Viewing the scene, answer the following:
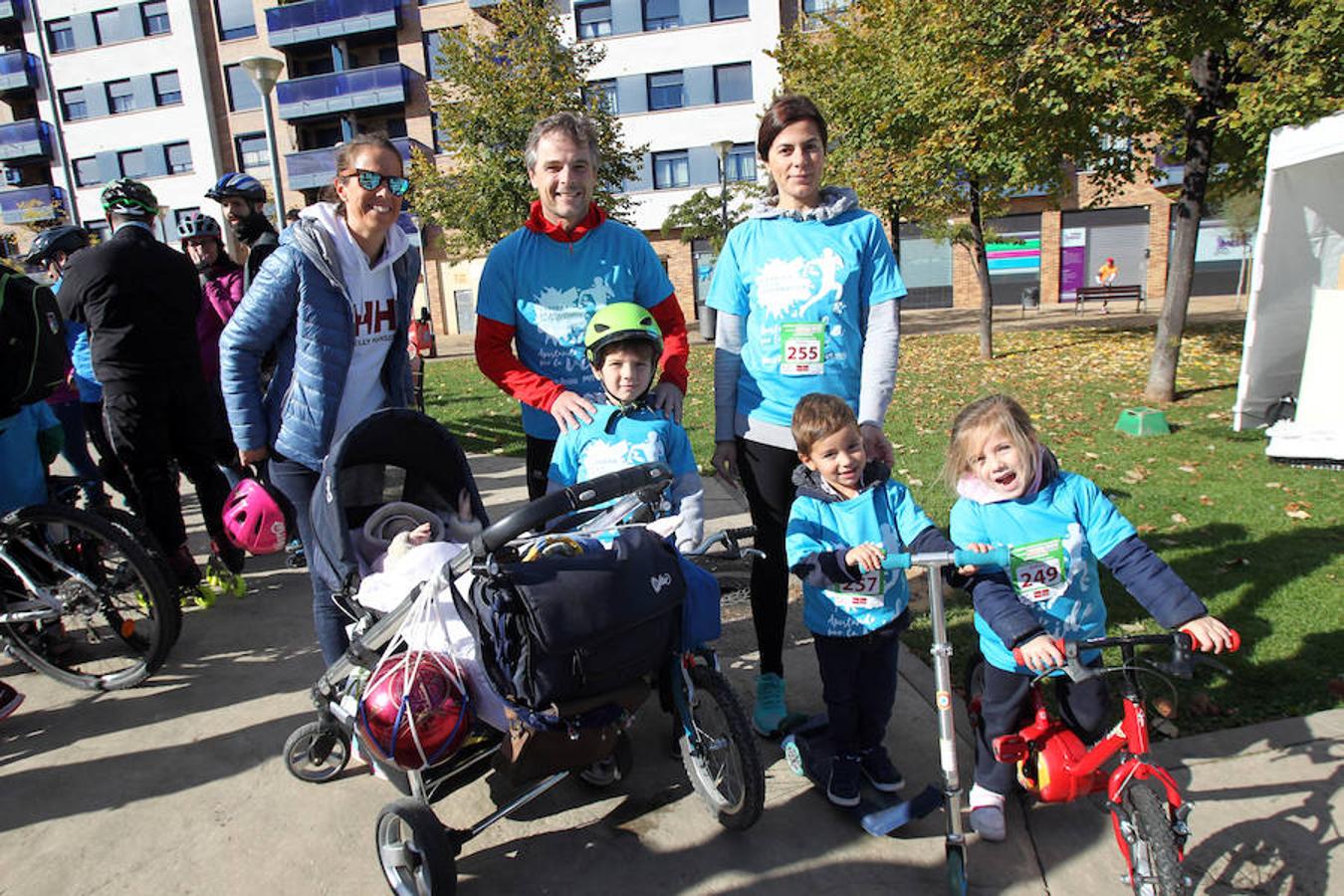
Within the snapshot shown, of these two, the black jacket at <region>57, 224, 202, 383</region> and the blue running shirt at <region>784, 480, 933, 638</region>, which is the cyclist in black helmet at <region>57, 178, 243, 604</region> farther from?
the blue running shirt at <region>784, 480, 933, 638</region>

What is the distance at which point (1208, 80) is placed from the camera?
8.99 metres

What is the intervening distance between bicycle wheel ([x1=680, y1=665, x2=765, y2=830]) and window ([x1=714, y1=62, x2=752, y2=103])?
97.8 ft

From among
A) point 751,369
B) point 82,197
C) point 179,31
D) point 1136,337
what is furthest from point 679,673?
point 82,197

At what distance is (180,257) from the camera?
14.6ft

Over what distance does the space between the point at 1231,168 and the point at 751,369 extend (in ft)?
33.5

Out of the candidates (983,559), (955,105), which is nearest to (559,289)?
(983,559)

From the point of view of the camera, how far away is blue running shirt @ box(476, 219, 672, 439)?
10.5 feet

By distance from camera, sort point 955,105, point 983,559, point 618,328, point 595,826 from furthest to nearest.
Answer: point 955,105 → point 618,328 → point 595,826 → point 983,559

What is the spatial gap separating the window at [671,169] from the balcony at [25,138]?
29.2m

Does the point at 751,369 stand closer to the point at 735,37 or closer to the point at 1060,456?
the point at 1060,456

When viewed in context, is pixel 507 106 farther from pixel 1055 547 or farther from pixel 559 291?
pixel 1055 547

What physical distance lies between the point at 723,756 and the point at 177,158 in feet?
133

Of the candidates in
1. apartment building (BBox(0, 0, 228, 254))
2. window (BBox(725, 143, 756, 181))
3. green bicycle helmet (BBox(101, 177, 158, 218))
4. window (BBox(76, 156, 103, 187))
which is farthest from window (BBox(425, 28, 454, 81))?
green bicycle helmet (BBox(101, 177, 158, 218))

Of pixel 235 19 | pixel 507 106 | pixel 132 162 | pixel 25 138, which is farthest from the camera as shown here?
pixel 25 138
